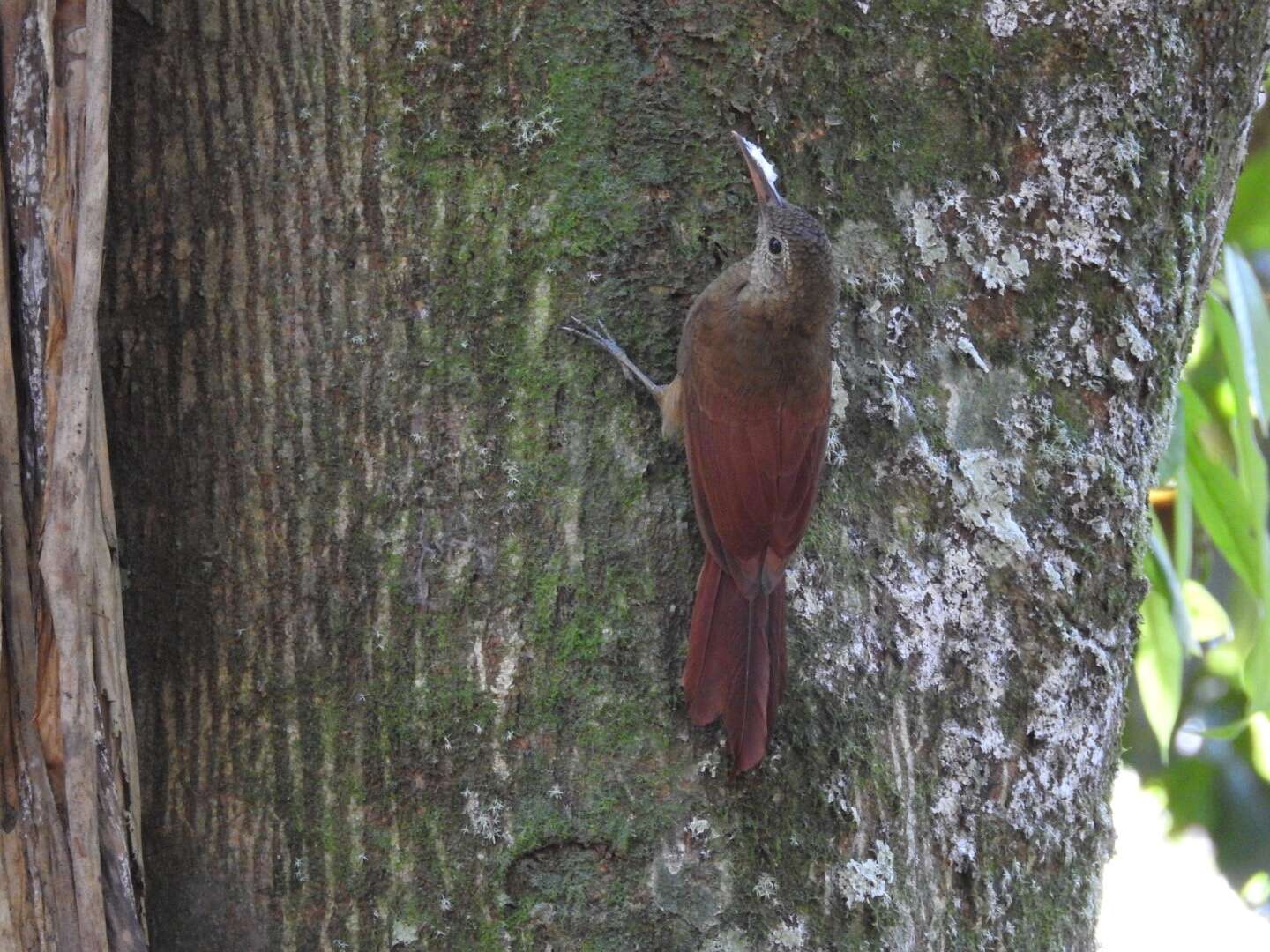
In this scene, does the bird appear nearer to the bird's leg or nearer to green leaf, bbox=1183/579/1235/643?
the bird's leg

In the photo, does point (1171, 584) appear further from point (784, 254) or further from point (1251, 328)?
point (784, 254)

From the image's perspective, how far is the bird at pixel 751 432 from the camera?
1747mm

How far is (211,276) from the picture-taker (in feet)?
5.97

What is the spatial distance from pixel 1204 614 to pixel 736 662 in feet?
6.47

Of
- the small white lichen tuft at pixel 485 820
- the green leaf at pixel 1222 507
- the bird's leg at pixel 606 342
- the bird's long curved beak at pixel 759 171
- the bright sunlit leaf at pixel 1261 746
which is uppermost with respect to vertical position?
the bird's long curved beak at pixel 759 171

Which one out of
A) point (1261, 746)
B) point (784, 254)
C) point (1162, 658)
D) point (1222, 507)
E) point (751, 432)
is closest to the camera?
point (784, 254)

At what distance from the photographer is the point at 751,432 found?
236cm

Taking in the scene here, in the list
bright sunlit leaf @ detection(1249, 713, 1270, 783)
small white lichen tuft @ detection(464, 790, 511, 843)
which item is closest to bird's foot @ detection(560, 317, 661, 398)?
small white lichen tuft @ detection(464, 790, 511, 843)

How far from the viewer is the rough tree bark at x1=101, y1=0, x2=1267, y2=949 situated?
1729mm

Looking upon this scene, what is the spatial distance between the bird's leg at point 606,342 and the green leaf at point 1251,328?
4.93 ft

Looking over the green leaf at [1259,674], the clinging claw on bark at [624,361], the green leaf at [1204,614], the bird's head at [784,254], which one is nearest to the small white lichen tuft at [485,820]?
the clinging claw on bark at [624,361]

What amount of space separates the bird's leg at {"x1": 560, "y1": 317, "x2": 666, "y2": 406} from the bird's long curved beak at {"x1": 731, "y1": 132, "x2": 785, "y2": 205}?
0.29 meters

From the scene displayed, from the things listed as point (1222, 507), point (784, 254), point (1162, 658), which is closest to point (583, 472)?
point (784, 254)

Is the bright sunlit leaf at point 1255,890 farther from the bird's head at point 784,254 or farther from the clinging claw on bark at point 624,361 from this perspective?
the clinging claw on bark at point 624,361
